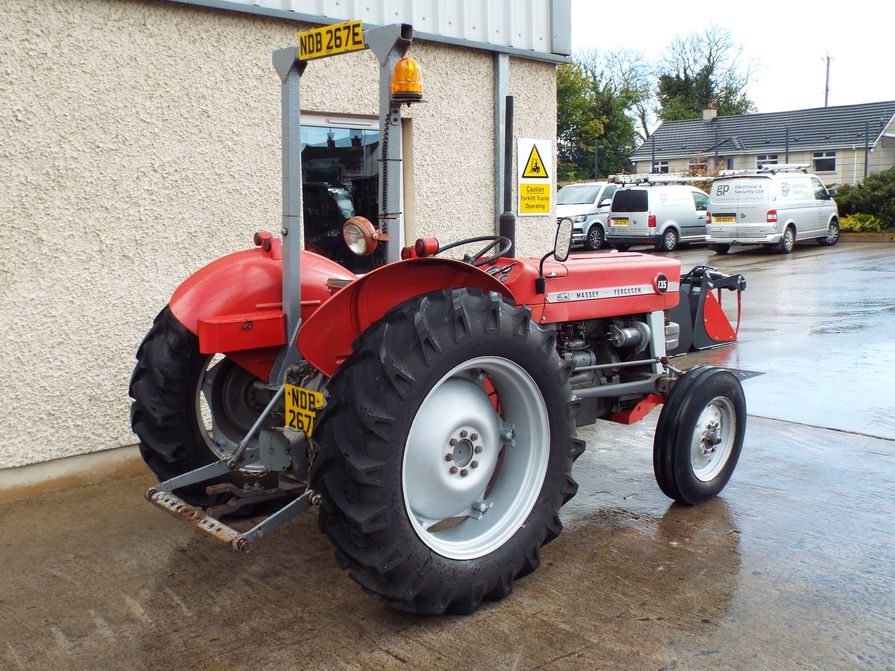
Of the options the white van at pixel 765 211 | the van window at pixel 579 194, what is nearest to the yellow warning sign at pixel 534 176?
the white van at pixel 765 211

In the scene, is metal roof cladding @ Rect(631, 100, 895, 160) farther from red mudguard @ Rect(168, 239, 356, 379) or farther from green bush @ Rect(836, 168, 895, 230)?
red mudguard @ Rect(168, 239, 356, 379)

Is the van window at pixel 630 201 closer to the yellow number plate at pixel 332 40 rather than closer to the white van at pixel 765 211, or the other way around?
the white van at pixel 765 211

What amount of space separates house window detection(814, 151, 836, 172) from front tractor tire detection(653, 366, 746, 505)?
37559 millimetres

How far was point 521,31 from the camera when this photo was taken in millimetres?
7180

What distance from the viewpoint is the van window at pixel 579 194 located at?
981 inches

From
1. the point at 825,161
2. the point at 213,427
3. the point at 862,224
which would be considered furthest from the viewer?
the point at 825,161

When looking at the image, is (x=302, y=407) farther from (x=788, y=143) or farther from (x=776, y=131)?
(x=776, y=131)

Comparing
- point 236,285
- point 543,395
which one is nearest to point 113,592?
point 236,285

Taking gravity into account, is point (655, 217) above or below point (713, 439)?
above

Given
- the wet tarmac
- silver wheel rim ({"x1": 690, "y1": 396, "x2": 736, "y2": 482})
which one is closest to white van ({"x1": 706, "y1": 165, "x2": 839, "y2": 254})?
the wet tarmac

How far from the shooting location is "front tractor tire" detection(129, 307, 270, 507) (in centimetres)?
397

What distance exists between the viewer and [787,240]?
2198 cm

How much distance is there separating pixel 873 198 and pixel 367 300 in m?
26.1

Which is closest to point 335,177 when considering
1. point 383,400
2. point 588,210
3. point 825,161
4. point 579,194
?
point 383,400
